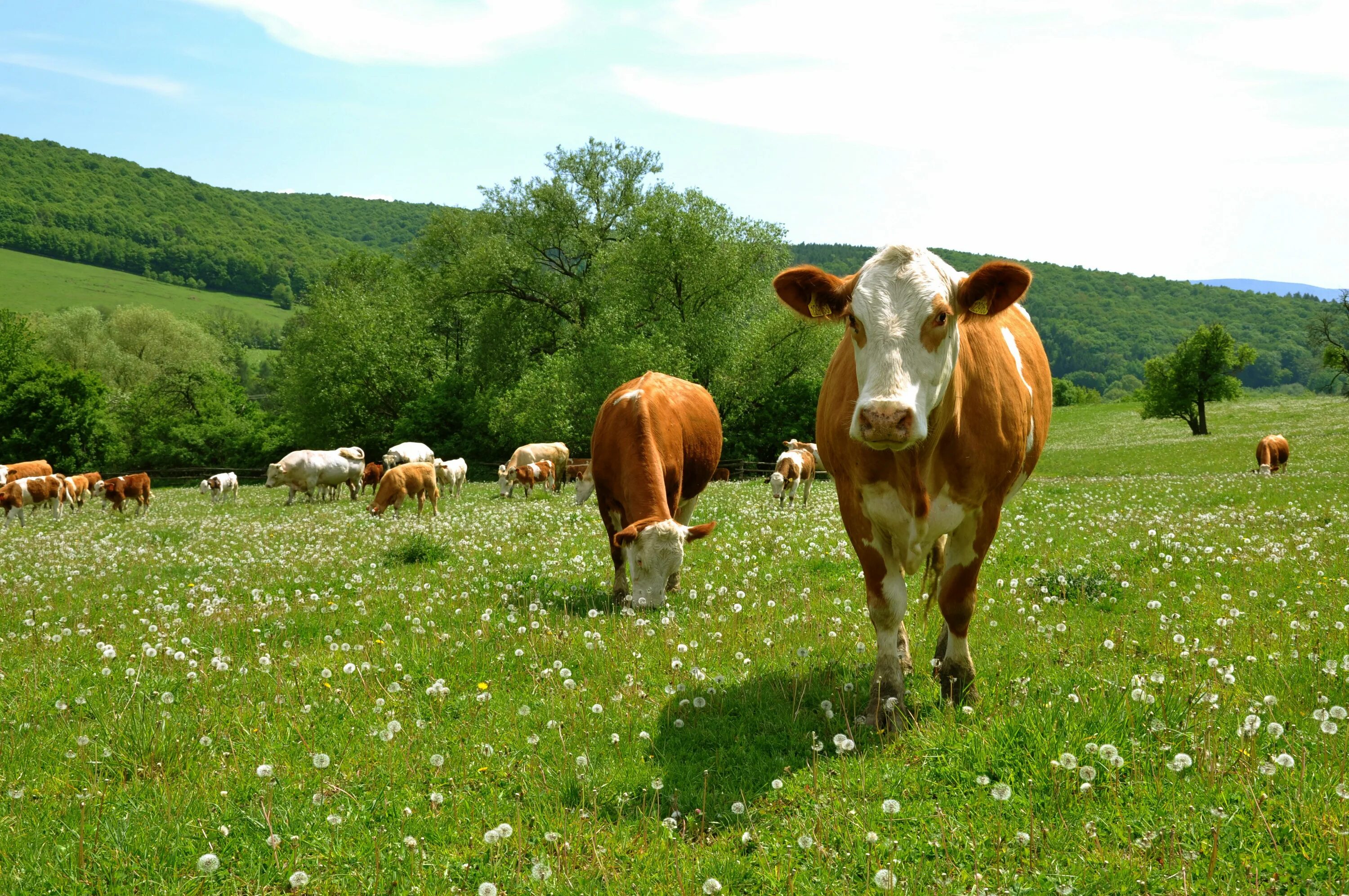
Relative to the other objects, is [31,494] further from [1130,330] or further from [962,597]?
[1130,330]

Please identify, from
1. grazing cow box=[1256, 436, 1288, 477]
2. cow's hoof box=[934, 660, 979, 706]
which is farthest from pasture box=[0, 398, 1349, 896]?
grazing cow box=[1256, 436, 1288, 477]

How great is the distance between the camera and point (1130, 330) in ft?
589

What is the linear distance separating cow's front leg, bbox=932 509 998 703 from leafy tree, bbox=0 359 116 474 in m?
76.1

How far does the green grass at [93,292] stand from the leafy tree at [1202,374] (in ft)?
417

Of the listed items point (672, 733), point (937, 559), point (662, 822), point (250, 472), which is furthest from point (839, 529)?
point (250, 472)

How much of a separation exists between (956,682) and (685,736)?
1.93 metres

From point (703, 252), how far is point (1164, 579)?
129 feet

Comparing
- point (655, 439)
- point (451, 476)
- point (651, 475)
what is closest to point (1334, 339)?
point (451, 476)

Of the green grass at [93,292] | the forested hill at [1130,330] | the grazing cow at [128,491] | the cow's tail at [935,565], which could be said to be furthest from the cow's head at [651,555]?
the forested hill at [1130,330]

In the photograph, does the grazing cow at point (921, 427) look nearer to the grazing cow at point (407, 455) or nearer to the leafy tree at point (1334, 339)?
the grazing cow at point (407, 455)

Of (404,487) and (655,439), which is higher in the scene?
(655,439)

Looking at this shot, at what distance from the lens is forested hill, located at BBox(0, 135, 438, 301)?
525 feet

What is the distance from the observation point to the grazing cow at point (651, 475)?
28.6 ft

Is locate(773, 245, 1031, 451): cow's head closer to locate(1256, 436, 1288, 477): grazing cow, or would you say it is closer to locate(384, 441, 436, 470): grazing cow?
locate(1256, 436, 1288, 477): grazing cow
